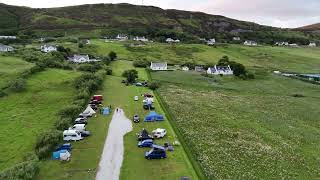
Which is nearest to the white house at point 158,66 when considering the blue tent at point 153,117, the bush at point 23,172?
the blue tent at point 153,117

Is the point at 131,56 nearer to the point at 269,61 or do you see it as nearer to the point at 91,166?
the point at 269,61

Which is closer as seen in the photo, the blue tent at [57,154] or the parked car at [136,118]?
the blue tent at [57,154]

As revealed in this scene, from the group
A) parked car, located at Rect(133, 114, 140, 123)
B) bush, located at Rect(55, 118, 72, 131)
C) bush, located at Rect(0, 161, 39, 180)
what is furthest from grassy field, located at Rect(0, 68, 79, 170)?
parked car, located at Rect(133, 114, 140, 123)

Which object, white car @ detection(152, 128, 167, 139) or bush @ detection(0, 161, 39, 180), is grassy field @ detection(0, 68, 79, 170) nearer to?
bush @ detection(0, 161, 39, 180)

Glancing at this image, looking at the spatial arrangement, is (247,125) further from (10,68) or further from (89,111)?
(10,68)

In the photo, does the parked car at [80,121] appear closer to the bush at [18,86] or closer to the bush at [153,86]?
the bush at [18,86]

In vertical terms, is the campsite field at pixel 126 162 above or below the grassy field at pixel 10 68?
below

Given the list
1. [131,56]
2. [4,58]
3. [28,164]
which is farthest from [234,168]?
[131,56]
